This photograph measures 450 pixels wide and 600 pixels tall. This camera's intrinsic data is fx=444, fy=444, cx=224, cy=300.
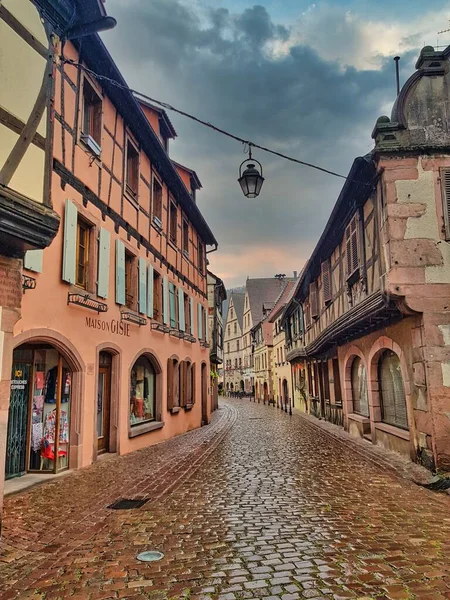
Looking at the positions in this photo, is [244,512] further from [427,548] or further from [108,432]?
[108,432]

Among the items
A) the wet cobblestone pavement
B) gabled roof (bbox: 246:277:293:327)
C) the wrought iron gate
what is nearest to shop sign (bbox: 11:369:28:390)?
the wrought iron gate

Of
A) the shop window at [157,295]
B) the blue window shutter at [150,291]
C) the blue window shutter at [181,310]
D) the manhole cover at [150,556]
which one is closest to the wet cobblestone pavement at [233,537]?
the manhole cover at [150,556]

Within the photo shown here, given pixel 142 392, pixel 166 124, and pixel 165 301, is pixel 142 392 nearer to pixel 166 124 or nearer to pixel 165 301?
pixel 165 301

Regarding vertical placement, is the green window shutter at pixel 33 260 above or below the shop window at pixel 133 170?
below

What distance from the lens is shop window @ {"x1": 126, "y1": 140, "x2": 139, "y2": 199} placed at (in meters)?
11.4

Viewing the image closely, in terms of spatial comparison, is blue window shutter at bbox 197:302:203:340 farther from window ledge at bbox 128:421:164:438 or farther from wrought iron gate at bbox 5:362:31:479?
wrought iron gate at bbox 5:362:31:479

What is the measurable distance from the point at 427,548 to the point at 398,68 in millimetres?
9535

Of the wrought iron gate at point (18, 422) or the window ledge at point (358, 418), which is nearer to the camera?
the wrought iron gate at point (18, 422)

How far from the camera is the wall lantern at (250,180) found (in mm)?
6848

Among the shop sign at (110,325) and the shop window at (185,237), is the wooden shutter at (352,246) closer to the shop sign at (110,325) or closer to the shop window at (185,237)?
the shop sign at (110,325)

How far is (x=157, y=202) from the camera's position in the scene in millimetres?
13484

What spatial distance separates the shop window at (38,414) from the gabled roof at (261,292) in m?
45.9

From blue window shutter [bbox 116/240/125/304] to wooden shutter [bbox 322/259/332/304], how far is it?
7562 millimetres

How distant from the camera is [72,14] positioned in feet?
18.7
